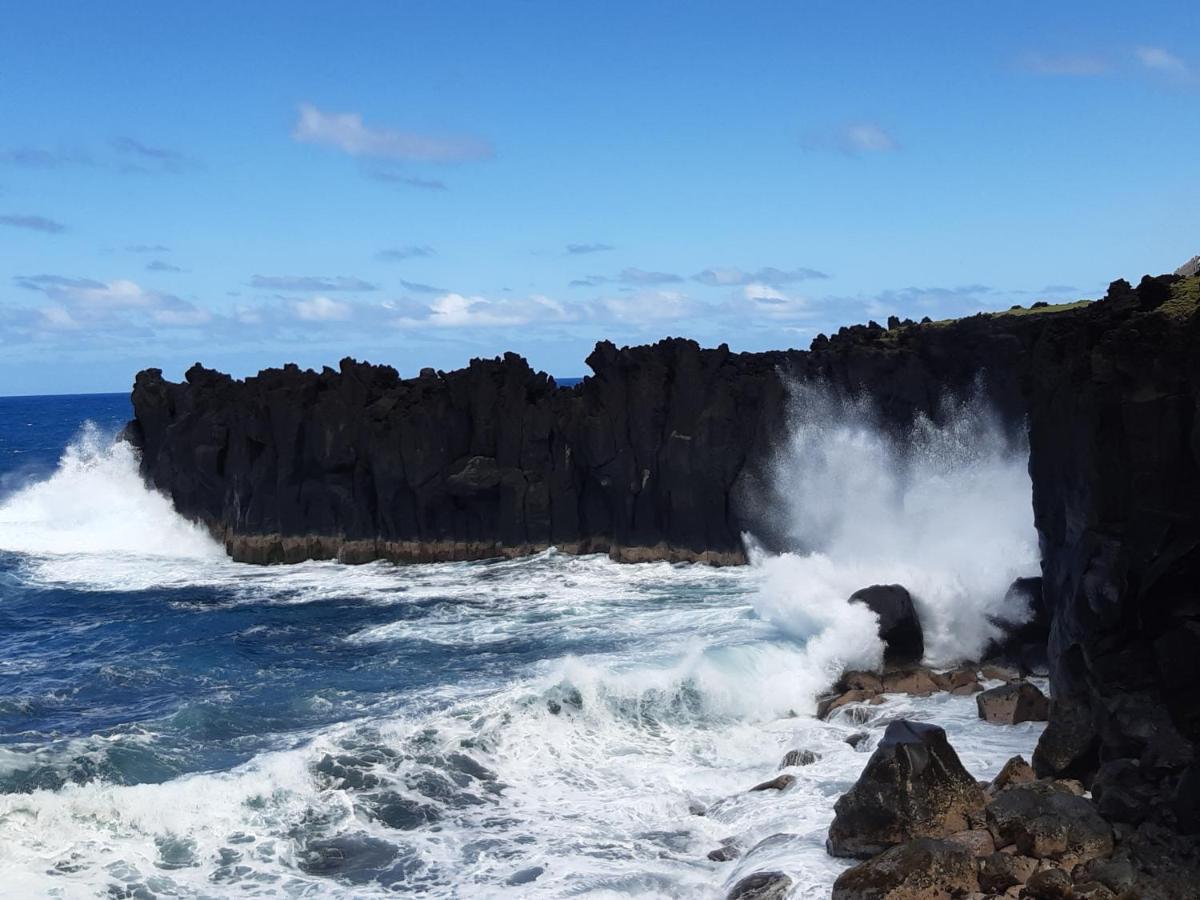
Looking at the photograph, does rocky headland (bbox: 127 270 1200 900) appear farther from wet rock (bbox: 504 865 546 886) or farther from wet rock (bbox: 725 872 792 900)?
wet rock (bbox: 504 865 546 886)

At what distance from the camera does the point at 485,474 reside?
40.2m

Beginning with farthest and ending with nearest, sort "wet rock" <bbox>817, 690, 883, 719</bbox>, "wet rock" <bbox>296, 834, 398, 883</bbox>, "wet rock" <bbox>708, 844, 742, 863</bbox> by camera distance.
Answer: "wet rock" <bbox>817, 690, 883, 719</bbox> < "wet rock" <bbox>296, 834, 398, 883</bbox> < "wet rock" <bbox>708, 844, 742, 863</bbox>

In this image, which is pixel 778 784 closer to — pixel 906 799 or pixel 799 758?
pixel 799 758

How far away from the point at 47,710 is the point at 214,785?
706 centimetres

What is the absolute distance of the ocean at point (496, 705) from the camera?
16594 mm

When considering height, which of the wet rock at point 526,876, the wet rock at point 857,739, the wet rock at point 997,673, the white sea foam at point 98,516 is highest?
the white sea foam at point 98,516

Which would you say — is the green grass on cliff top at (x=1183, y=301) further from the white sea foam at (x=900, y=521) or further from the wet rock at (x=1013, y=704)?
the white sea foam at (x=900, y=521)

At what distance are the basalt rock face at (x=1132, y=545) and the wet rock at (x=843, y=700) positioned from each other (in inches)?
203

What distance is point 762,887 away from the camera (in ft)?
47.5

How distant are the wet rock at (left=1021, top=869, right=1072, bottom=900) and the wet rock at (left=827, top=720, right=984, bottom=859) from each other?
5.78 ft

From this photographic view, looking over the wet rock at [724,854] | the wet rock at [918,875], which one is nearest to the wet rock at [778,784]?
the wet rock at [724,854]

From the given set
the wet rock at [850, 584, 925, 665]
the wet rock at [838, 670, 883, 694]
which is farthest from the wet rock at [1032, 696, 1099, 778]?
the wet rock at [850, 584, 925, 665]

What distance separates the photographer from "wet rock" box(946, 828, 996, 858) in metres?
13.7

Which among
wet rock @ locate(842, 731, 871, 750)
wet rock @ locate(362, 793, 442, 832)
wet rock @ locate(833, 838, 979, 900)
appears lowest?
wet rock @ locate(362, 793, 442, 832)
